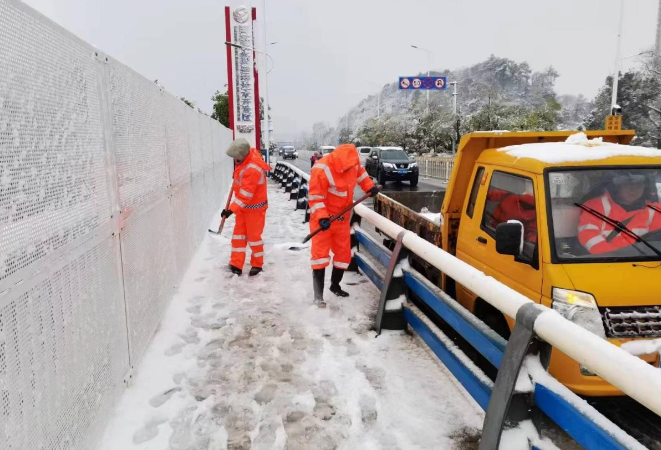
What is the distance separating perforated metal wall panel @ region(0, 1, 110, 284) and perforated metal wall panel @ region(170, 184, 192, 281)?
281 centimetres

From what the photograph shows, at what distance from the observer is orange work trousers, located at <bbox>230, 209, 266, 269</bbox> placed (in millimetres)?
6617

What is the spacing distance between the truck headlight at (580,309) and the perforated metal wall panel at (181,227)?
406 centimetres

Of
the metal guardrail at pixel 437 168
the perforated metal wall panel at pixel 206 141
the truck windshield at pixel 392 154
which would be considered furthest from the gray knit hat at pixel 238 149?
the metal guardrail at pixel 437 168

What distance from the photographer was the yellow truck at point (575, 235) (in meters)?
3.01

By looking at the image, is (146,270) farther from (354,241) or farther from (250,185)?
(354,241)

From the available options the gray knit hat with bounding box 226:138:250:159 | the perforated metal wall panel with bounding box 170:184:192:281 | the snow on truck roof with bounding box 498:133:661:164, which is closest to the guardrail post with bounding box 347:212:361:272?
the gray knit hat with bounding box 226:138:250:159

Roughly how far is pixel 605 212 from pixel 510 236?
80 centimetres

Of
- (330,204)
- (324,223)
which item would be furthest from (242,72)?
(324,223)

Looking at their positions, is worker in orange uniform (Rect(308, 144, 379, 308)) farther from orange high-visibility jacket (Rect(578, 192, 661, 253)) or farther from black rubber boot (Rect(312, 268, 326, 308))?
orange high-visibility jacket (Rect(578, 192, 661, 253))

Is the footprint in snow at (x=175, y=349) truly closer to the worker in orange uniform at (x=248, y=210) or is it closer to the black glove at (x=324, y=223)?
the black glove at (x=324, y=223)

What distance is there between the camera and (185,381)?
3.70 m

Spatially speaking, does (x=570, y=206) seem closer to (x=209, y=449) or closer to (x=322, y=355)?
(x=322, y=355)

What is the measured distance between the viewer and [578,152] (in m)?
3.68

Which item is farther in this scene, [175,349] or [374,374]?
[175,349]
